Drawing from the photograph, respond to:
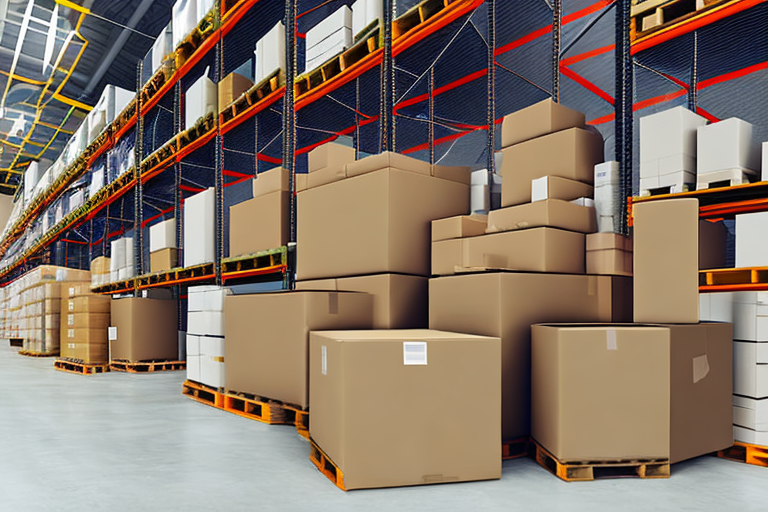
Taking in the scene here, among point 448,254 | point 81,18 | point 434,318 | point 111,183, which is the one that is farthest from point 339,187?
point 81,18

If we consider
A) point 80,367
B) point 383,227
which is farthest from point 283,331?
point 80,367

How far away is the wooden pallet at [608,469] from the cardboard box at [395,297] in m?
1.24

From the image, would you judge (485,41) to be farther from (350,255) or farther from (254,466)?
(254,466)

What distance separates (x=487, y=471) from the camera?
2240 mm

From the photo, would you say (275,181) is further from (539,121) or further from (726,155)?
(726,155)

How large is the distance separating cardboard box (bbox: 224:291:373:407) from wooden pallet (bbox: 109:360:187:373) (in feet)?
10.6

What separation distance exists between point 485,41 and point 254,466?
11.3 ft

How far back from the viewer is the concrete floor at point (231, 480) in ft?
6.59

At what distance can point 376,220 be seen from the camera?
3.33 metres

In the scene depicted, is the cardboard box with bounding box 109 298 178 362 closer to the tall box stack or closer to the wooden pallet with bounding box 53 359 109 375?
the wooden pallet with bounding box 53 359 109 375

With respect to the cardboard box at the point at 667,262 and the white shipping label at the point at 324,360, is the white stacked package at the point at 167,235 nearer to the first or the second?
the white shipping label at the point at 324,360

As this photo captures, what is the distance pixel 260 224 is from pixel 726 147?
350cm

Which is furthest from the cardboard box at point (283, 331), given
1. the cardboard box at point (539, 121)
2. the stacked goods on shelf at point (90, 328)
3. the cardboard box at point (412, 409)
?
the stacked goods on shelf at point (90, 328)

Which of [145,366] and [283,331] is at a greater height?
[283,331]
